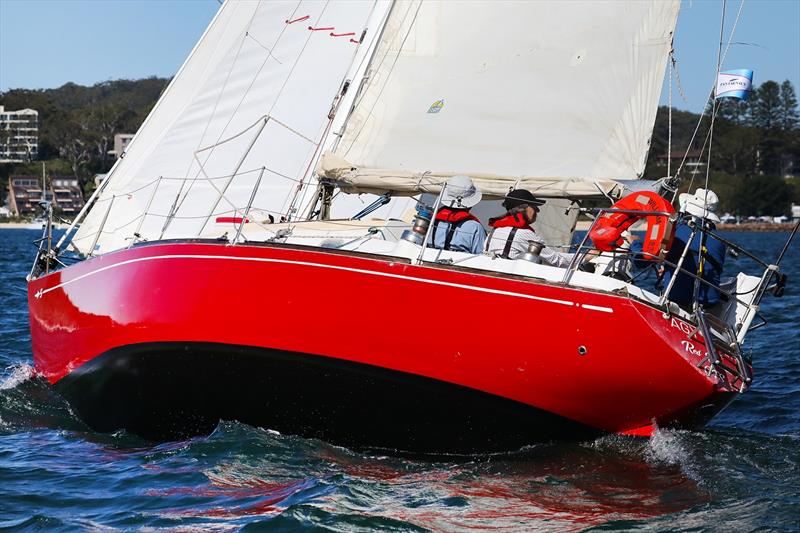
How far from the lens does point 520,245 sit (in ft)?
24.2

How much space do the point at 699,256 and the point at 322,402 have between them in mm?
2534

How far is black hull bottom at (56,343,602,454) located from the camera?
6863 mm

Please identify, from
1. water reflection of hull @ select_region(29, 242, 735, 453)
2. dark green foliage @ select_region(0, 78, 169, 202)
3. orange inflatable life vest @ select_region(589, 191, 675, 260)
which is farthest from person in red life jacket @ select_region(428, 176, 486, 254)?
dark green foliage @ select_region(0, 78, 169, 202)

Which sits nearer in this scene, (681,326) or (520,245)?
(681,326)

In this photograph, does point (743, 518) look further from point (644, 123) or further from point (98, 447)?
point (98, 447)

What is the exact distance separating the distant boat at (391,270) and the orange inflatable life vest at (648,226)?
8 cm

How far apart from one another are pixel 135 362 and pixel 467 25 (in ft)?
10.6

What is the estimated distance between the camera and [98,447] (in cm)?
781

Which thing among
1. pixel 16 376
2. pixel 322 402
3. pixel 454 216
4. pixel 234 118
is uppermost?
pixel 234 118

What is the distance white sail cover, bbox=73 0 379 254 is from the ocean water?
2.12 metres

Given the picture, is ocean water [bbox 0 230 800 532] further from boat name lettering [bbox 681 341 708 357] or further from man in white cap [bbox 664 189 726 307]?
man in white cap [bbox 664 189 726 307]

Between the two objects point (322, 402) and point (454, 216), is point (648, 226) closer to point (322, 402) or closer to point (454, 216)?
point (454, 216)

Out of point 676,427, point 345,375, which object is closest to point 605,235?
point 676,427

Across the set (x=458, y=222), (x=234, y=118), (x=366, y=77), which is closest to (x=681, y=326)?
(x=458, y=222)
